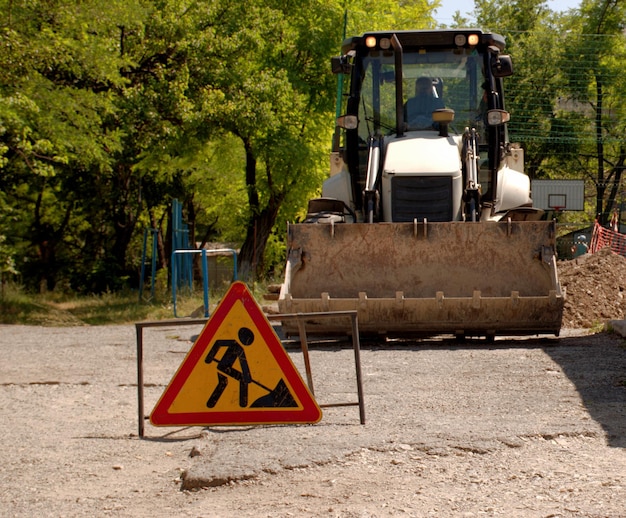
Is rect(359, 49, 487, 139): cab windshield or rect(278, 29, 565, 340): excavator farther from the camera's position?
rect(359, 49, 487, 139): cab windshield

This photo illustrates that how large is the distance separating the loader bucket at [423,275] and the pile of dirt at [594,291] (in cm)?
322

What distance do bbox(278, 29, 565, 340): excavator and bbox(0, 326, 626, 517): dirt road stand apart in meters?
0.94

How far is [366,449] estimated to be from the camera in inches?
239

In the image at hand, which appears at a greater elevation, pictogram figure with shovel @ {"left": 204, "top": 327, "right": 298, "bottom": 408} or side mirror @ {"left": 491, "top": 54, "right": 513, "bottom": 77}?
side mirror @ {"left": 491, "top": 54, "right": 513, "bottom": 77}

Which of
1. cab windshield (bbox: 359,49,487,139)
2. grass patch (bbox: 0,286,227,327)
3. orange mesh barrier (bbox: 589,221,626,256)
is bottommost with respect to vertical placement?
grass patch (bbox: 0,286,227,327)

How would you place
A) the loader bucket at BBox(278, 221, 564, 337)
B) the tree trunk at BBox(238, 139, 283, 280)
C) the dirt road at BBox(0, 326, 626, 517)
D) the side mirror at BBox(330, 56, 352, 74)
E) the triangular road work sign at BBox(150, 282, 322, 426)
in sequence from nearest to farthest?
the dirt road at BBox(0, 326, 626, 517) → the triangular road work sign at BBox(150, 282, 322, 426) → the loader bucket at BBox(278, 221, 564, 337) → the side mirror at BBox(330, 56, 352, 74) → the tree trunk at BBox(238, 139, 283, 280)

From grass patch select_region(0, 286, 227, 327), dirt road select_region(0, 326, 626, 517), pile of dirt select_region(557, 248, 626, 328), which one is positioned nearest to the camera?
dirt road select_region(0, 326, 626, 517)

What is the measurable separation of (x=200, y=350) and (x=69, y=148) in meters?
15.2

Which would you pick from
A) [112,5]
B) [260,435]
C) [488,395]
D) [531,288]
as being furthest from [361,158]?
[112,5]

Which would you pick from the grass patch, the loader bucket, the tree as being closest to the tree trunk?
the grass patch

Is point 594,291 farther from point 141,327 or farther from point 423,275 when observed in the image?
point 141,327

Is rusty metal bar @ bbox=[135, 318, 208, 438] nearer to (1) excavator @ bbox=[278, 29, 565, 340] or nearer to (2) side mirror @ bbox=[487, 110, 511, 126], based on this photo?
(1) excavator @ bbox=[278, 29, 565, 340]

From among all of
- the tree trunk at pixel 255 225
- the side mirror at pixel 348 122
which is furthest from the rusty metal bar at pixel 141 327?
the tree trunk at pixel 255 225

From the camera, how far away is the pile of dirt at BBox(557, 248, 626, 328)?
14281 mm
